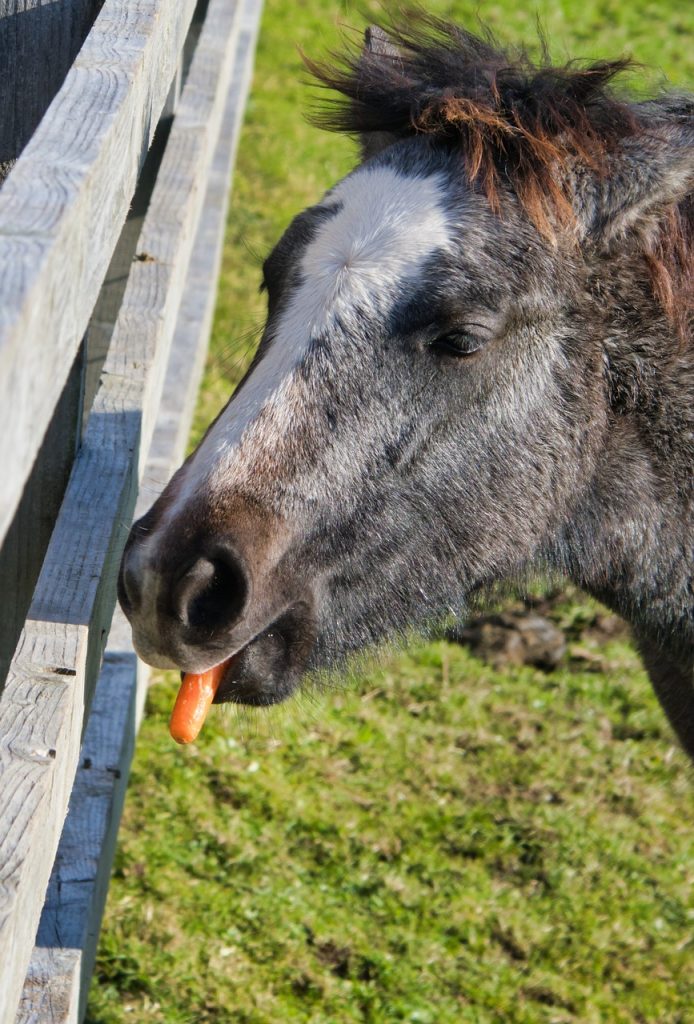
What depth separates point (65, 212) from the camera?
135 centimetres

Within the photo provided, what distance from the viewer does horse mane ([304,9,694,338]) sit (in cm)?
243

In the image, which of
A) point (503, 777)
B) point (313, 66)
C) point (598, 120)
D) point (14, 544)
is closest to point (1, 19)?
point (313, 66)

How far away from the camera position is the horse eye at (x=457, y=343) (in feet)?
7.72

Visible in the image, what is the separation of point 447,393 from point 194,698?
847mm

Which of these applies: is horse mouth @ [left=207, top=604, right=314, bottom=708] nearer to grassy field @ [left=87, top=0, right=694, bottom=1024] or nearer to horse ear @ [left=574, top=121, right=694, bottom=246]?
grassy field @ [left=87, top=0, right=694, bottom=1024]

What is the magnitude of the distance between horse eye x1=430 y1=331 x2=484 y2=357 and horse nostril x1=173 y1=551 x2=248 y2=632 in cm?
64

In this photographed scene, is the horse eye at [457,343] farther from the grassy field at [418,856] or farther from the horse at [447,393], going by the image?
the grassy field at [418,856]

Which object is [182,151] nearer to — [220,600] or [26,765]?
[220,600]

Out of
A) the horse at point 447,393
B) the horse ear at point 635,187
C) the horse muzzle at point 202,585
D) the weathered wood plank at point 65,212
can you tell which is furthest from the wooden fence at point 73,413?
the horse ear at point 635,187

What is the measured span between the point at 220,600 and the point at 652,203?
1291 mm

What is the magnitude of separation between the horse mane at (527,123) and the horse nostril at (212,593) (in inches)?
38.4

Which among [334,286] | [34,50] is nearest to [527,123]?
[334,286]

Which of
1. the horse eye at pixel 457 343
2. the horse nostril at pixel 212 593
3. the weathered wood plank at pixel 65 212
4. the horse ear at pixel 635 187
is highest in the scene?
the weathered wood plank at pixel 65 212

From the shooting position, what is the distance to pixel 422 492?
2447 millimetres
